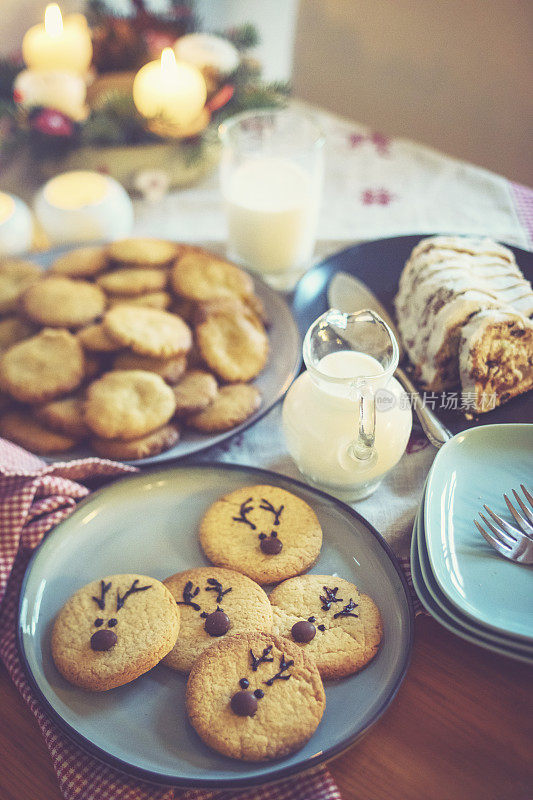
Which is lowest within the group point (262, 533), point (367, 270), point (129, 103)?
point (262, 533)

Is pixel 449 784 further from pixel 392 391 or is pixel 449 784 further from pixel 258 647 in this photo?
pixel 392 391

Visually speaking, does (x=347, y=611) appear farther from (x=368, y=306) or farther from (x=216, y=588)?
(x=368, y=306)

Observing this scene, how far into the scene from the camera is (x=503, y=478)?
3.40ft

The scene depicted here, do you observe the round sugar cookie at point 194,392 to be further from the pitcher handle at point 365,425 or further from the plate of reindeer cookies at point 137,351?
the pitcher handle at point 365,425

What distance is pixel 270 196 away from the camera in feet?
5.05

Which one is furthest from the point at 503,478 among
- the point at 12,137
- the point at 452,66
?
the point at 452,66

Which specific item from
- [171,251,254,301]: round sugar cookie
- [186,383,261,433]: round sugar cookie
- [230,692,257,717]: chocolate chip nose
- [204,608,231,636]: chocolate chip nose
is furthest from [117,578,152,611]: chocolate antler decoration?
[171,251,254,301]: round sugar cookie

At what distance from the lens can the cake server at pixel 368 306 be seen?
1.16 m

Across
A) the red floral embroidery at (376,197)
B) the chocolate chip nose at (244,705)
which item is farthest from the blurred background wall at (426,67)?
the chocolate chip nose at (244,705)

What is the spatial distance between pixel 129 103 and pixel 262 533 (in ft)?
4.17

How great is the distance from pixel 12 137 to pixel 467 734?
1690 millimetres

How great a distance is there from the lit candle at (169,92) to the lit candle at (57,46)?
11.0 inches

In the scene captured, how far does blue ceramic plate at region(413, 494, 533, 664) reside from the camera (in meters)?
0.83

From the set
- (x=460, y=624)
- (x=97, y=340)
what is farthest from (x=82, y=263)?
(x=460, y=624)
